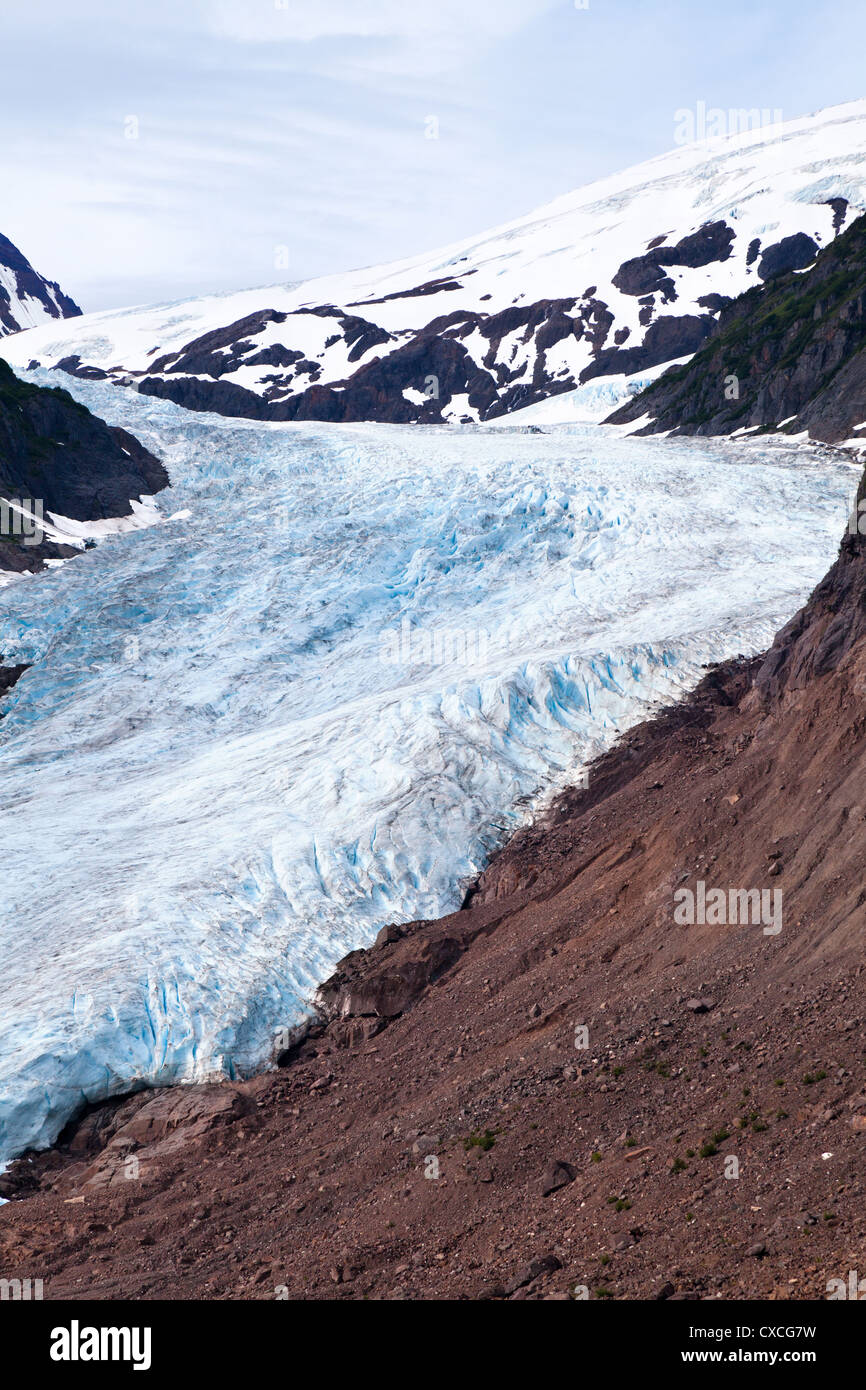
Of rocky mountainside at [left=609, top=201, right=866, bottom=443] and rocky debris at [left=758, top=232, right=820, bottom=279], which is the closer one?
rocky mountainside at [left=609, top=201, right=866, bottom=443]

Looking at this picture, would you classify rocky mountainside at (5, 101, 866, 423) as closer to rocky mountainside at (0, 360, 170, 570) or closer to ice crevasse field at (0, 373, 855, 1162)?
rocky mountainside at (0, 360, 170, 570)

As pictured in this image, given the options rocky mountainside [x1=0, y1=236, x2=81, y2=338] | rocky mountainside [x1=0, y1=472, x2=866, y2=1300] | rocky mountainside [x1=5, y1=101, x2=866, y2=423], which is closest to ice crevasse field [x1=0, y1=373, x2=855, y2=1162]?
rocky mountainside [x1=0, y1=472, x2=866, y2=1300]

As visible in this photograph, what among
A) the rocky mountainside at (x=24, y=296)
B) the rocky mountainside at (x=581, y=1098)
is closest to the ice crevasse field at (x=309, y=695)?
the rocky mountainside at (x=581, y=1098)

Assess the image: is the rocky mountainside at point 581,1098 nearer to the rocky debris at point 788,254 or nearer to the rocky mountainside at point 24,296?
the rocky debris at point 788,254

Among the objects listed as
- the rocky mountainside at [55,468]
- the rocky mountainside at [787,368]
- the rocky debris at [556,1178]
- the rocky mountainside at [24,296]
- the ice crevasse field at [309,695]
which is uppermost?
the rocky mountainside at [24,296]

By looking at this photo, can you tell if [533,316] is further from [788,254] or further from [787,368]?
[787,368]

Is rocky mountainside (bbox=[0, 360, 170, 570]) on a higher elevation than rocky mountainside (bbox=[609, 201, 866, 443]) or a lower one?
lower
